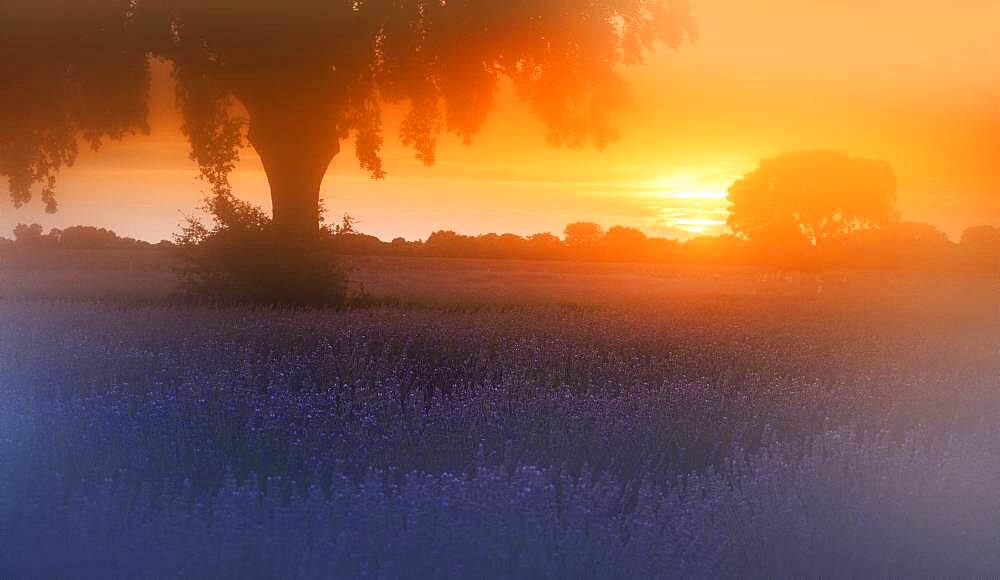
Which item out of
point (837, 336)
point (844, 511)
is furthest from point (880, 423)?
point (837, 336)

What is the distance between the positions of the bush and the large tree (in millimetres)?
353

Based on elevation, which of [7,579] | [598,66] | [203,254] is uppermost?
[598,66]

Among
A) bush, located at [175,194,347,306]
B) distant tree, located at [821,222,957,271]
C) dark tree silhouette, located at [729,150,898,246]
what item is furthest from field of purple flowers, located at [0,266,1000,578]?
dark tree silhouette, located at [729,150,898,246]

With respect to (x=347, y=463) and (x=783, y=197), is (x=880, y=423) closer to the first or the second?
(x=347, y=463)

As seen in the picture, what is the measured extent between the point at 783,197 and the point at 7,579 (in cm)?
4140

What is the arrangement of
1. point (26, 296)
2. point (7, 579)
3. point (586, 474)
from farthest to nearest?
Result: point (26, 296) → point (586, 474) → point (7, 579)

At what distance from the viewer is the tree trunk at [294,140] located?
16625mm

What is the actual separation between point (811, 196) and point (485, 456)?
3960 cm

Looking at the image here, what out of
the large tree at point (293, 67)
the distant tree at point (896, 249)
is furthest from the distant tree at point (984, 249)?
the large tree at point (293, 67)

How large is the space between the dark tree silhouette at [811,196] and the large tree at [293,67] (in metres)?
25.8

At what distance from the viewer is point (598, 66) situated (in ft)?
55.6

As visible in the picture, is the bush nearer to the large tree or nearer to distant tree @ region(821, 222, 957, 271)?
the large tree

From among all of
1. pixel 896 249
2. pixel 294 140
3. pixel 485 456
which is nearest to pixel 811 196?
pixel 896 249

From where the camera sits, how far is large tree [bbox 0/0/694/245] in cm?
1599
